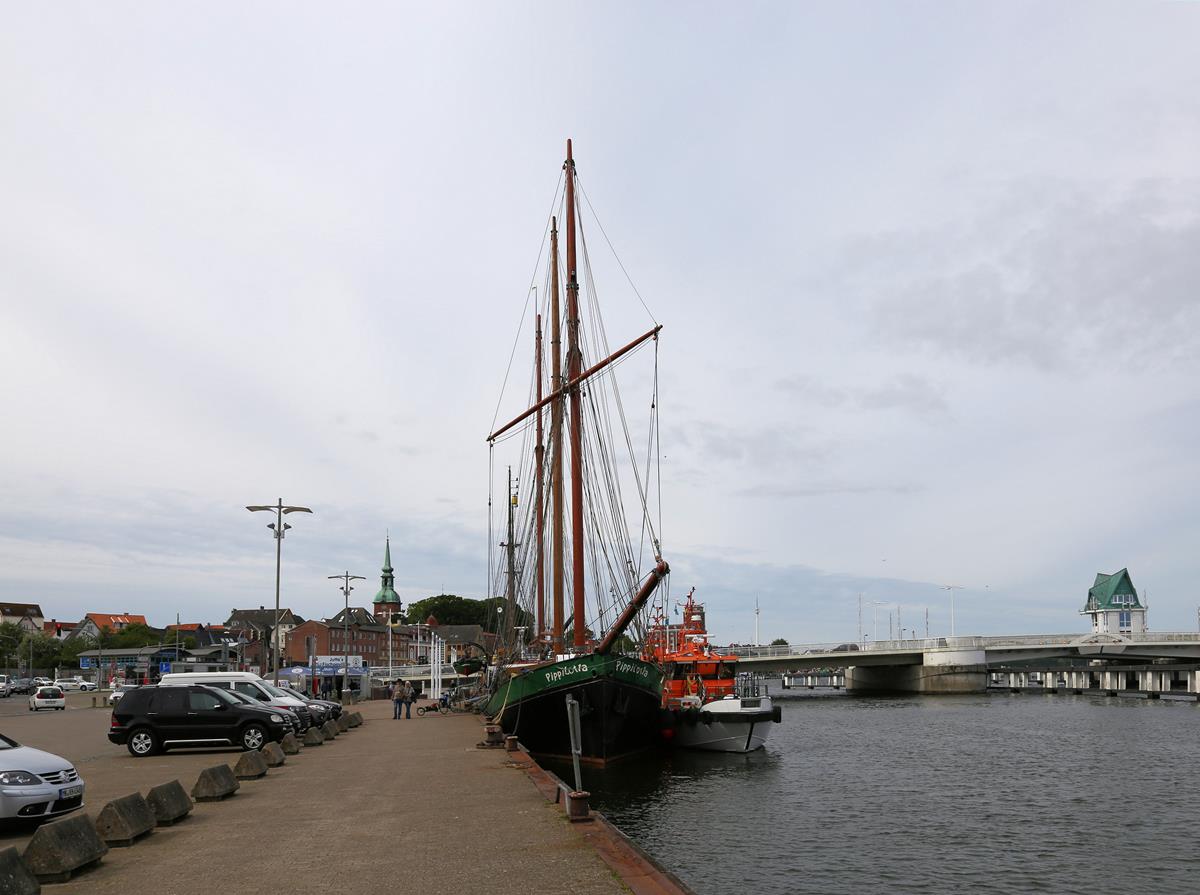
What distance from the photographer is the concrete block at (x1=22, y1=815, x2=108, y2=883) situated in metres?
11.3

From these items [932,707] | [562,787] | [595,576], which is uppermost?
[595,576]

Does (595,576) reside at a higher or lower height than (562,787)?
higher

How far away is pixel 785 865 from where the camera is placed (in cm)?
2123

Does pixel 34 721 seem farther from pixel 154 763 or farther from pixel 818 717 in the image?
pixel 818 717

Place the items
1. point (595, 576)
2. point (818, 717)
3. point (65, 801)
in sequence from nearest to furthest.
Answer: point (65, 801), point (595, 576), point (818, 717)

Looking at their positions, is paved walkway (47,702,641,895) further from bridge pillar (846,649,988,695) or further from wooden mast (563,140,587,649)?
bridge pillar (846,649,988,695)

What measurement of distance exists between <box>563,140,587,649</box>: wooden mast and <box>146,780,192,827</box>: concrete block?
23746mm

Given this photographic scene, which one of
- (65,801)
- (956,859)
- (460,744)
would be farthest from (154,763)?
(956,859)

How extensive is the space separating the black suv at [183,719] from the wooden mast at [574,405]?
13.8 metres

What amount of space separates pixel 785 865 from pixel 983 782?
16.6 metres

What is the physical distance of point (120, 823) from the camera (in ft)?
44.7

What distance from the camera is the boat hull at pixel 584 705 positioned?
35.5 m

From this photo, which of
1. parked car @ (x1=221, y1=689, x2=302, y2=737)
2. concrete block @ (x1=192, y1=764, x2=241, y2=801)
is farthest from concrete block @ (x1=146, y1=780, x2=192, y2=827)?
parked car @ (x1=221, y1=689, x2=302, y2=737)

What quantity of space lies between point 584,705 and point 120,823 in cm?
2307
